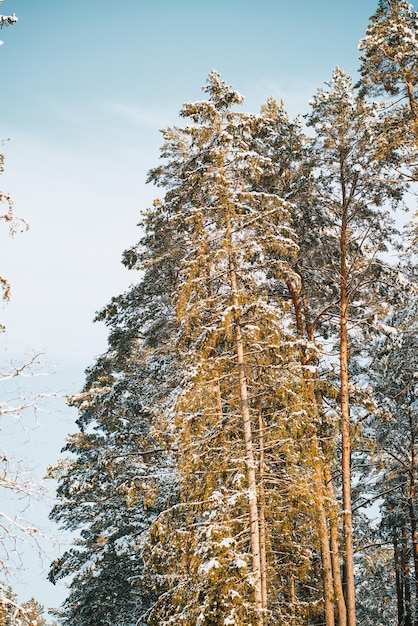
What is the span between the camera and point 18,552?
Result: 5.58 m

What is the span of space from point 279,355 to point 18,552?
5122mm

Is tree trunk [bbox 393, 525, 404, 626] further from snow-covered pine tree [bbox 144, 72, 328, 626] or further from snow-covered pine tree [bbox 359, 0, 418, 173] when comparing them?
snow-covered pine tree [bbox 359, 0, 418, 173]

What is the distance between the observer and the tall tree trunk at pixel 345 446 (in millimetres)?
10602

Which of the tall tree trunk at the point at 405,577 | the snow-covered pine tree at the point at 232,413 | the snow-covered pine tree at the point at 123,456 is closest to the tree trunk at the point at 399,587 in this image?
the tall tree trunk at the point at 405,577

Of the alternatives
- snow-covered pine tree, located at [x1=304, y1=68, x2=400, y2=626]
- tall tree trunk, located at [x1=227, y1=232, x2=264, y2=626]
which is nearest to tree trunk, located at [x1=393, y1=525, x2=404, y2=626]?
snow-covered pine tree, located at [x1=304, y1=68, x2=400, y2=626]

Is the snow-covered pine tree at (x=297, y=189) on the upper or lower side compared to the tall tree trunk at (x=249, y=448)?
upper

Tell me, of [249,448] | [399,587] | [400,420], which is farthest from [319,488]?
[399,587]

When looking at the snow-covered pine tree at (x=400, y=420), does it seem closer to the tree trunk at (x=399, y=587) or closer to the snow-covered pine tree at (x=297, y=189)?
the tree trunk at (x=399, y=587)

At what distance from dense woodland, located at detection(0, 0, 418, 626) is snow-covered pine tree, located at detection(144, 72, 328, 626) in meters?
0.05

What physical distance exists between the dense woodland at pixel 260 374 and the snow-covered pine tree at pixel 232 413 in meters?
0.05

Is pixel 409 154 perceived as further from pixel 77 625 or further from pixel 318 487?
pixel 77 625

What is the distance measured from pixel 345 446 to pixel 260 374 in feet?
10.5

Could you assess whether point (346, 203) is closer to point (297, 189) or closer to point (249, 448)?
point (297, 189)

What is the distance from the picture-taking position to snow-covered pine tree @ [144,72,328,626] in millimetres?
8273
